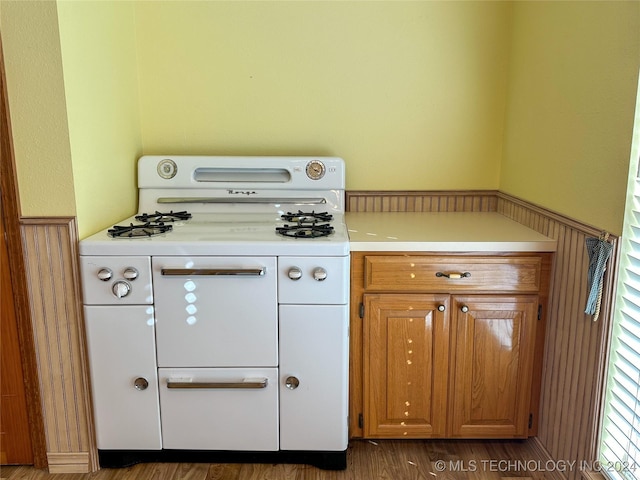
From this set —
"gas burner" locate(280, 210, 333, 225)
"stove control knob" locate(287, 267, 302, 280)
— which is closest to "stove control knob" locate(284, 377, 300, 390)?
"stove control knob" locate(287, 267, 302, 280)

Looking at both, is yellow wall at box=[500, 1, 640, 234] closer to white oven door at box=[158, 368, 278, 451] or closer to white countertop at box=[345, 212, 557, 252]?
white countertop at box=[345, 212, 557, 252]

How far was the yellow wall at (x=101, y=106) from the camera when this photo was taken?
1755mm

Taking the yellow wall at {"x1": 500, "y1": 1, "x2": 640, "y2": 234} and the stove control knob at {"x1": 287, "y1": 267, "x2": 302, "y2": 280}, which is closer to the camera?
the yellow wall at {"x1": 500, "y1": 1, "x2": 640, "y2": 234}

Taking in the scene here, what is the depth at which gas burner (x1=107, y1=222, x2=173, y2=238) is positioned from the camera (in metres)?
1.81

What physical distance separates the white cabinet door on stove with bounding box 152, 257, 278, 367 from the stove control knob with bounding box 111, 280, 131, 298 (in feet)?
0.30

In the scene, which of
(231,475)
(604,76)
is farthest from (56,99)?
(604,76)

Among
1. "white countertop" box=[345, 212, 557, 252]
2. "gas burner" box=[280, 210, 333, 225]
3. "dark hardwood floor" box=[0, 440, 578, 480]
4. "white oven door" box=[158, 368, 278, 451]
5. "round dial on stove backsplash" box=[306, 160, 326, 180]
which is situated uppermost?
"round dial on stove backsplash" box=[306, 160, 326, 180]

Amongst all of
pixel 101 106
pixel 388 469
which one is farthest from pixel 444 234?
pixel 101 106

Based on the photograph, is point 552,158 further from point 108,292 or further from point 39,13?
point 39,13

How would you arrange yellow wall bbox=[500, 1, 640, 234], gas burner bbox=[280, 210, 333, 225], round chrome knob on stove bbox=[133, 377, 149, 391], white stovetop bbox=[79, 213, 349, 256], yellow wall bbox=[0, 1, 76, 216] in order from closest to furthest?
yellow wall bbox=[500, 1, 640, 234]
yellow wall bbox=[0, 1, 76, 216]
white stovetop bbox=[79, 213, 349, 256]
round chrome knob on stove bbox=[133, 377, 149, 391]
gas burner bbox=[280, 210, 333, 225]

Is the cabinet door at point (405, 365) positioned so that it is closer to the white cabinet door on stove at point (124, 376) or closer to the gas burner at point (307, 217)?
the gas burner at point (307, 217)

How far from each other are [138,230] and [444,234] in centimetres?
109

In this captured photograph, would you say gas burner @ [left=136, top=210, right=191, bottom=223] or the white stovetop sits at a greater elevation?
gas burner @ [left=136, top=210, right=191, bottom=223]

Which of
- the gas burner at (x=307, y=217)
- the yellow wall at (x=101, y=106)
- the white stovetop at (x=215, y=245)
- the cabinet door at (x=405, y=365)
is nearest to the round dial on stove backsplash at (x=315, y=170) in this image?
the gas burner at (x=307, y=217)
